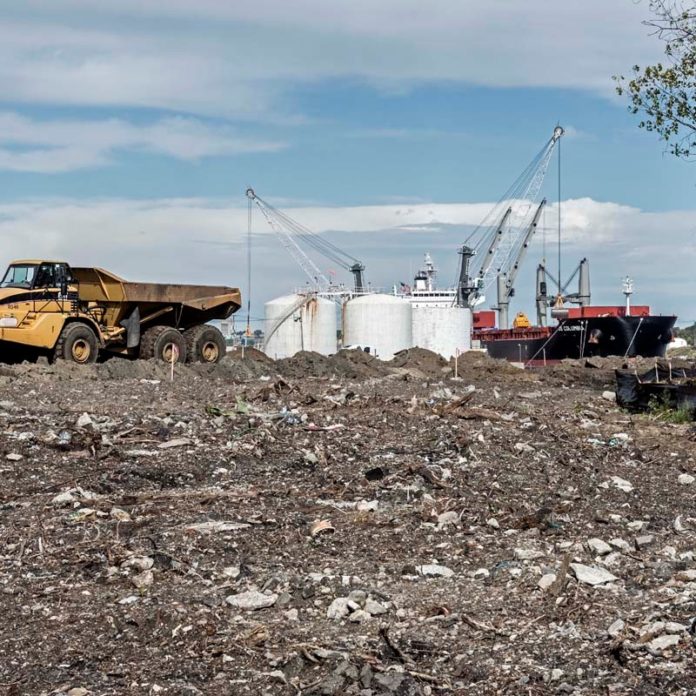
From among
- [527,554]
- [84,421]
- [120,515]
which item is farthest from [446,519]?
[84,421]

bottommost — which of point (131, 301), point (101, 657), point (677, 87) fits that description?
point (101, 657)

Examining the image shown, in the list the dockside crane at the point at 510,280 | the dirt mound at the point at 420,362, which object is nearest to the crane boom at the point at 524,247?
the dockside crane at the point at 510,280

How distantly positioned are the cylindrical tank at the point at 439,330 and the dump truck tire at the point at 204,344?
80.9ft

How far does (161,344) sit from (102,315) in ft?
5.04

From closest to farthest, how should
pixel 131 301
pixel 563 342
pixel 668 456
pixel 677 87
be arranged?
pixel 668 456
pixel 677 87
pixel 131 301
pixel 563 342

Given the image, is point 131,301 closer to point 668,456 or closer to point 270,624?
point 668,456

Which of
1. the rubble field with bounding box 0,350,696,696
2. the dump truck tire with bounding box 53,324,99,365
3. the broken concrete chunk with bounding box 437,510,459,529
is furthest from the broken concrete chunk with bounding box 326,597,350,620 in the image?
the dump truck tire with bounding box 53,324,99,365

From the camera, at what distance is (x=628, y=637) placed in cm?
529

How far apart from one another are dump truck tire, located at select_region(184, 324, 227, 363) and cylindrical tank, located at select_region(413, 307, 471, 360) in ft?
80.9

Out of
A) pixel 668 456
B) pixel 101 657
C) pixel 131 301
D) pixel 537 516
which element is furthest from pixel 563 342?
pixel 101 657

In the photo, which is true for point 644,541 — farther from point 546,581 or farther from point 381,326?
point 381,326

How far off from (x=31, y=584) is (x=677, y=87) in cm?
1527

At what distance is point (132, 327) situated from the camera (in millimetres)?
24438

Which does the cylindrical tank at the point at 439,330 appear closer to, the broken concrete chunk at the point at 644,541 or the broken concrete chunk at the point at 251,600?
the broken concrete chunk at the point at 644,541
